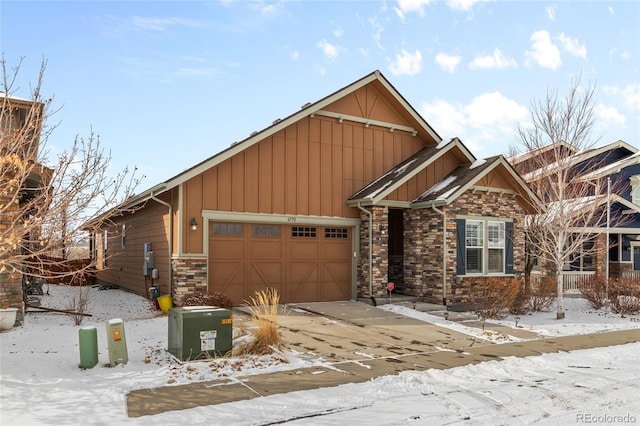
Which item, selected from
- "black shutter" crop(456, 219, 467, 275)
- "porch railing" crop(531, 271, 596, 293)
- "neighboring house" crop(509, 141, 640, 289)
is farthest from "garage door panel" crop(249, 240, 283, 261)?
"porch railing" crop(531, 271, 596, 293)

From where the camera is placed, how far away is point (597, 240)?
2127 centimetres

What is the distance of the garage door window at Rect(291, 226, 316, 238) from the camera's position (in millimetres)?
15227

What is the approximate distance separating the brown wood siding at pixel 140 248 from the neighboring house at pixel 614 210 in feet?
45.9

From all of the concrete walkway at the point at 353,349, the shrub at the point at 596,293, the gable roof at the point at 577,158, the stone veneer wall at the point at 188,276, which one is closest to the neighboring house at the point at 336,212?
the stone veneer wall at the point at 188,276

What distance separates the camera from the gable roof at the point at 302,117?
13.1m

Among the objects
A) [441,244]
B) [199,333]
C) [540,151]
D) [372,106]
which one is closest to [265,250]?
[441,244]

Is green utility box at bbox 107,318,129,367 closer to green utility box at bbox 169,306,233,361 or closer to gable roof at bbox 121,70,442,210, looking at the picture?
green utility box at bbox 169,306,233,361

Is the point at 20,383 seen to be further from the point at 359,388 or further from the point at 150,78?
the point at 150,78

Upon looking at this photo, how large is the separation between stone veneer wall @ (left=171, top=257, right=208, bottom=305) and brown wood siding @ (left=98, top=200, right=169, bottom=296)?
1087mm

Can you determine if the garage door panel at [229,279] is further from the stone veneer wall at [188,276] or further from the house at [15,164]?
the house at [15,164]

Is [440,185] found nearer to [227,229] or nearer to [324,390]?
[227,229]

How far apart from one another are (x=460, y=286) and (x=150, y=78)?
1072cm

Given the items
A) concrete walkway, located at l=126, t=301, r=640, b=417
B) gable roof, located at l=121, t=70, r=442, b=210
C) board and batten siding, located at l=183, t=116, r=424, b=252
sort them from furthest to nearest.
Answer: board and batten siding, located at l=183, t=116, r=424, b=252, gable roof, located at l=121, t=70, r=442, b=210, concrete walkway, located at l=126, t=301, r=640, b=417

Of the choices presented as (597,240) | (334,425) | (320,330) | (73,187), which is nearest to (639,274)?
(597,240)
